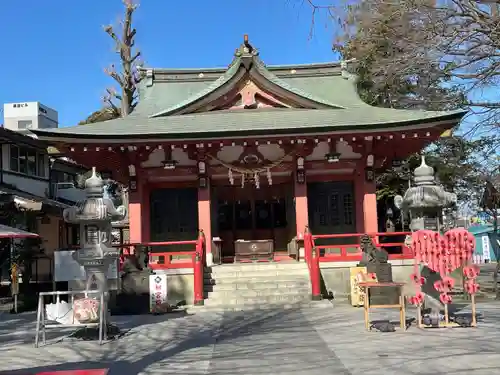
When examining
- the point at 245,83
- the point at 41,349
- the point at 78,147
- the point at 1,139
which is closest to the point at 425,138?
the point at 245,83

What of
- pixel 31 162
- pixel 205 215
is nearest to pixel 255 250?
pixel 205 215

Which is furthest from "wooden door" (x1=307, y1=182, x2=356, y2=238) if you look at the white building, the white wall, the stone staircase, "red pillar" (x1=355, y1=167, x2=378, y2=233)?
the white building

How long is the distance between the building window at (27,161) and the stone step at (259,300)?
1599 cm

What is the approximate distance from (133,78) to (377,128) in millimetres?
18694

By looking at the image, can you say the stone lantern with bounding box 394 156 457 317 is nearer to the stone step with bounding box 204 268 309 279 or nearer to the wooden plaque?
the wooden plaque

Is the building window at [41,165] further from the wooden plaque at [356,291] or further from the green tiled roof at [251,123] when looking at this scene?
the wooden plaque at [356,291]

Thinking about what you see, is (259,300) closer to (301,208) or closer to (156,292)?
(156,292)

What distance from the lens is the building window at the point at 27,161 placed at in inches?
1015

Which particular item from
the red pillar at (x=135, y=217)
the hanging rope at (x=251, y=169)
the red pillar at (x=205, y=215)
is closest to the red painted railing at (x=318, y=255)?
the hanging rope at (x=251, y=169)

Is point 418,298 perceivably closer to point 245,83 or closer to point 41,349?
point 41,349

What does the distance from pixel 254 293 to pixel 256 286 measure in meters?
0.34

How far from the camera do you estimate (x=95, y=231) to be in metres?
11.5

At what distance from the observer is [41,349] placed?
9.45 m

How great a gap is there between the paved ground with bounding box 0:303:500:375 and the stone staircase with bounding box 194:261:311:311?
2.12 m
